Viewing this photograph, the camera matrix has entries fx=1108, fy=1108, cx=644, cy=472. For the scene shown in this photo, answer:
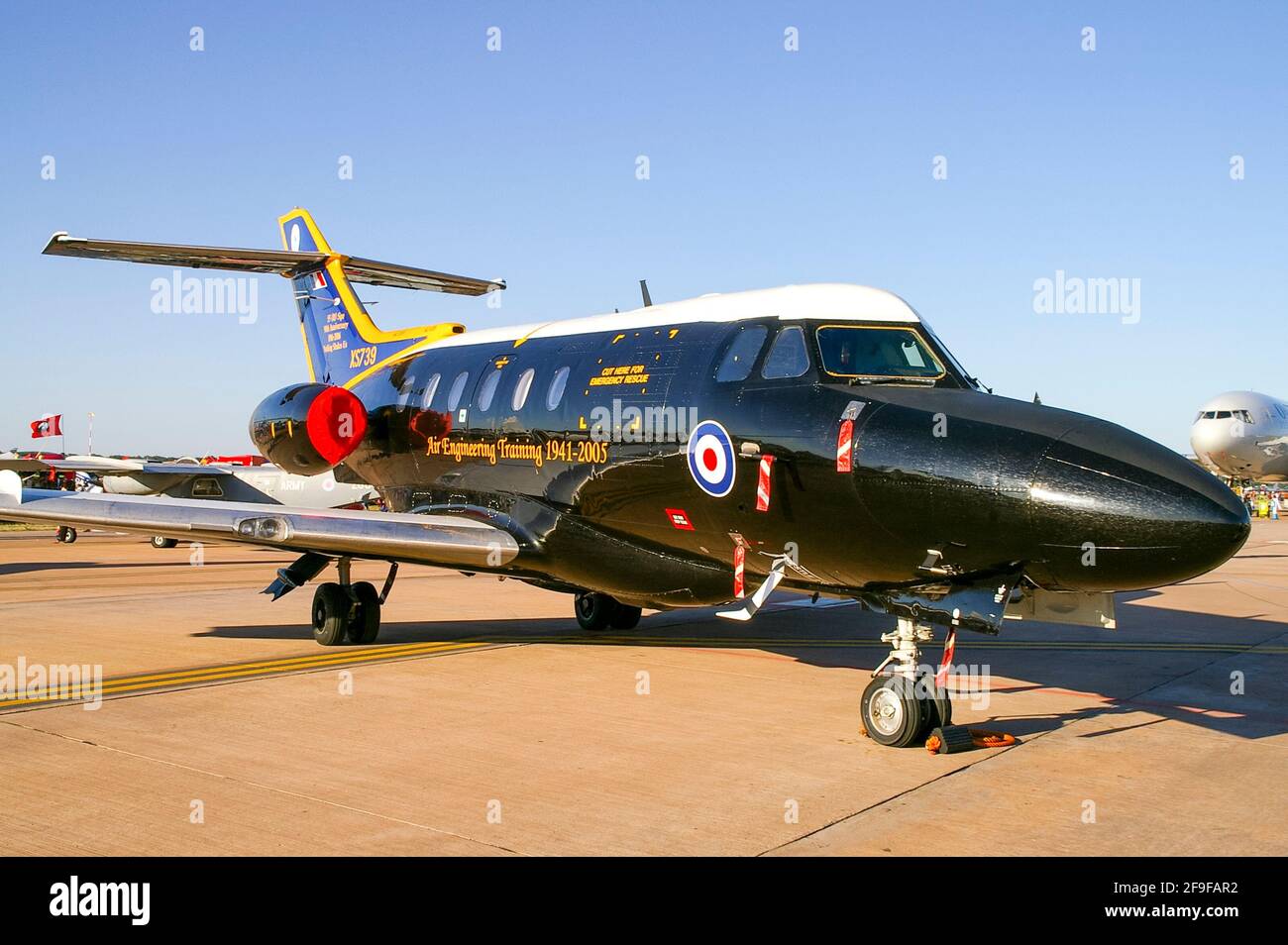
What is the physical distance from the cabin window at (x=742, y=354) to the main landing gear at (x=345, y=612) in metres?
5.68

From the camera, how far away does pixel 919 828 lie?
19.7 ft

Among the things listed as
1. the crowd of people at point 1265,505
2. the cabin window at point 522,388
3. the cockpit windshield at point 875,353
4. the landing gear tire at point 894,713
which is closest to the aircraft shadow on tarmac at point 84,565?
the cabin window at point 522,388

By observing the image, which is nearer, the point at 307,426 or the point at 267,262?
the point at 307,426

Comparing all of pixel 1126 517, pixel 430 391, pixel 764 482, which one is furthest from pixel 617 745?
pixel 430 391

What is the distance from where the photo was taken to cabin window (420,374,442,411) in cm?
1395

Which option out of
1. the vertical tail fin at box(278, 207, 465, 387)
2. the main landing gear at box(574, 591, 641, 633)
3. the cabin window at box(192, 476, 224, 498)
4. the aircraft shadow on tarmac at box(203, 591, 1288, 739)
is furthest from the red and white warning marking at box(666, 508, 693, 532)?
the cabin window at box(192, 476, 224, 498)

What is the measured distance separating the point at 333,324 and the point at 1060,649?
37.3 ft

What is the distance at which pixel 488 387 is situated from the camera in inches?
506

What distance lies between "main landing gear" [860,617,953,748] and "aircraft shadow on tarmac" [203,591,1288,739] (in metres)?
0.93

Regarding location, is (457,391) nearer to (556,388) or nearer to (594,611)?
(556,388)

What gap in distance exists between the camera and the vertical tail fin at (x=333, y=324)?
52.6 feet

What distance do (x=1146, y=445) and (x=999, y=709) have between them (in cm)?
319
